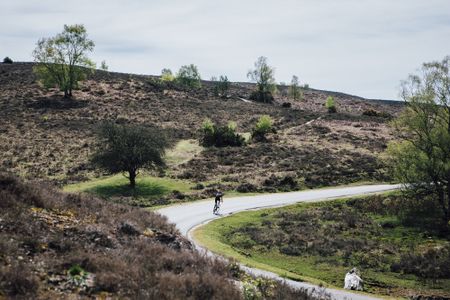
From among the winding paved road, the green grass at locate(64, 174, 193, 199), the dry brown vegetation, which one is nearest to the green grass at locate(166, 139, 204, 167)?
the green grass at locate(64, 174, 193, 199)

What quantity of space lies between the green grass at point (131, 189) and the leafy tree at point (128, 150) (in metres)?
1.50

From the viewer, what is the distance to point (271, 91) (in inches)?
5276

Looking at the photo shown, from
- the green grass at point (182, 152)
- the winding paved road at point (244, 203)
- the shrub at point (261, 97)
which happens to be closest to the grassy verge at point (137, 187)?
the winding paved road at point (244, 203)

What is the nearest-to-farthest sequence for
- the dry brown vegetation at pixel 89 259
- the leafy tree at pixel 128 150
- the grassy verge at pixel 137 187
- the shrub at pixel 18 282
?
the shrub at pixel 18 282 < the dry brown vegetation at pixel 89 259 < the grassy verge at pixel 137 187 < the leafy tree at pixel 128 150

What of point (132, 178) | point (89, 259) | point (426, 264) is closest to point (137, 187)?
point (132, 178)

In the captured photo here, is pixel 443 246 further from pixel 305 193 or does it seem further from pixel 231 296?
pixel 231 296

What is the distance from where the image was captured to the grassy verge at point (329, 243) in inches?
911

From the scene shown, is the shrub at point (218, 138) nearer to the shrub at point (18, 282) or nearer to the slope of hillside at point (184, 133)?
the slope of hillside at point (184, 133)

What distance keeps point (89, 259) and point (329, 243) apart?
874 inches

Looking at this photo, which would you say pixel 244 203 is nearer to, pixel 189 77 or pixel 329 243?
pixel 329 243

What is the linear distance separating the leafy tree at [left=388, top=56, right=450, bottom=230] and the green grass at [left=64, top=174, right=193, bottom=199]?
73.2 feet

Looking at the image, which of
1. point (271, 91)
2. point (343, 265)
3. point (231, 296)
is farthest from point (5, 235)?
point (271, 91)

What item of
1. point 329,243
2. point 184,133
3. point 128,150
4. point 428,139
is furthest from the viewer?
point 184,133

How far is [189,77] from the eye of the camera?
14038cm
